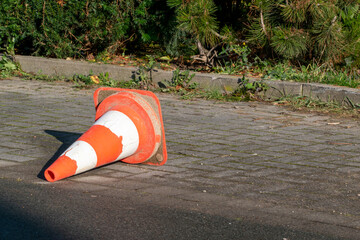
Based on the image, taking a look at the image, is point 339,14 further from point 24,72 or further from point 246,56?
point 24,72

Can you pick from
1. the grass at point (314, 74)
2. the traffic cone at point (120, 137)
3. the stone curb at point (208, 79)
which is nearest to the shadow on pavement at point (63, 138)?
the traffic cone at point (120, 137)

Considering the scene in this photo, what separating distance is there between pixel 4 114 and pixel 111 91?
2.24m

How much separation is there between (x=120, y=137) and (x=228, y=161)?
1007 millimetres

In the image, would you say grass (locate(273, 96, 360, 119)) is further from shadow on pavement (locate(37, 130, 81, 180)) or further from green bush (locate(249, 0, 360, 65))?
shadow on pavement (locate(37, 130, 81, 180))

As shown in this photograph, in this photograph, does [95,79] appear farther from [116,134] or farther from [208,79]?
[116,134]

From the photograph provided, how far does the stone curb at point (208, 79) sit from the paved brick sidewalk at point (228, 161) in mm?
456

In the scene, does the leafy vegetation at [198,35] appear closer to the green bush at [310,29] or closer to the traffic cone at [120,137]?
the green bush at [310,29]

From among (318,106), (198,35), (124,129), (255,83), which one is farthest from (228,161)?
(198,35)

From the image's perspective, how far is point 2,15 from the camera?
32.0ft

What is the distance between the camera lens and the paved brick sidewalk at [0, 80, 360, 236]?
3.71 m

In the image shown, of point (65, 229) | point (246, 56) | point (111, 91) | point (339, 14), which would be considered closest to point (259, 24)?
point (246, 56)

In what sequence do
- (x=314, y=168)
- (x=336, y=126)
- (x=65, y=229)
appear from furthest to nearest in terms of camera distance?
1. (x=336, y=126)
2. (x=314, y=168)
3. (x=65, y=229)

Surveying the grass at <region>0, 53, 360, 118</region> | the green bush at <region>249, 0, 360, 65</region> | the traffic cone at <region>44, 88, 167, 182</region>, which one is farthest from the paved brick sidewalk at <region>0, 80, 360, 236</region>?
the green bush at <region>249, 0, 360, 65</region>

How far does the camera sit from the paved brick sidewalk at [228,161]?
371 centimetres
